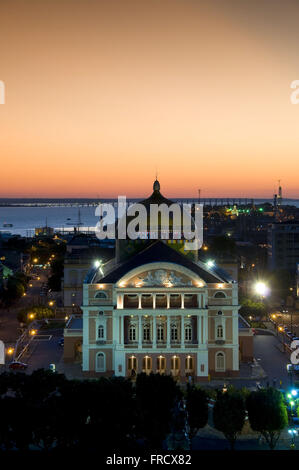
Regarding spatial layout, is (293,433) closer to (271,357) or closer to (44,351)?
(271,357)

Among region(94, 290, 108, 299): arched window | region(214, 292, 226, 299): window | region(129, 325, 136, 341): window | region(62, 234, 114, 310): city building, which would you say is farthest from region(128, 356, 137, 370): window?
region(62, 234, 114, 310): city building

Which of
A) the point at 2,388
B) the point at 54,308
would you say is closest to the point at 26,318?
the point at 54,308

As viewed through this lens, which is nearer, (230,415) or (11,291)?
(230,415)

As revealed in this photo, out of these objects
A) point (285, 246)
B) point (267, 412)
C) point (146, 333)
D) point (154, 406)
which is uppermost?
point (285, 246)

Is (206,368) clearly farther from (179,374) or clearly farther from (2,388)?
(2,388)

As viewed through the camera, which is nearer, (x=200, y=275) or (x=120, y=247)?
(x=200, y=275)

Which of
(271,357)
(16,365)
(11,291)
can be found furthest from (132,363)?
(11,291)

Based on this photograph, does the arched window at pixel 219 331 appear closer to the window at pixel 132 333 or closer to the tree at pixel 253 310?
the window at pixel 132 333
